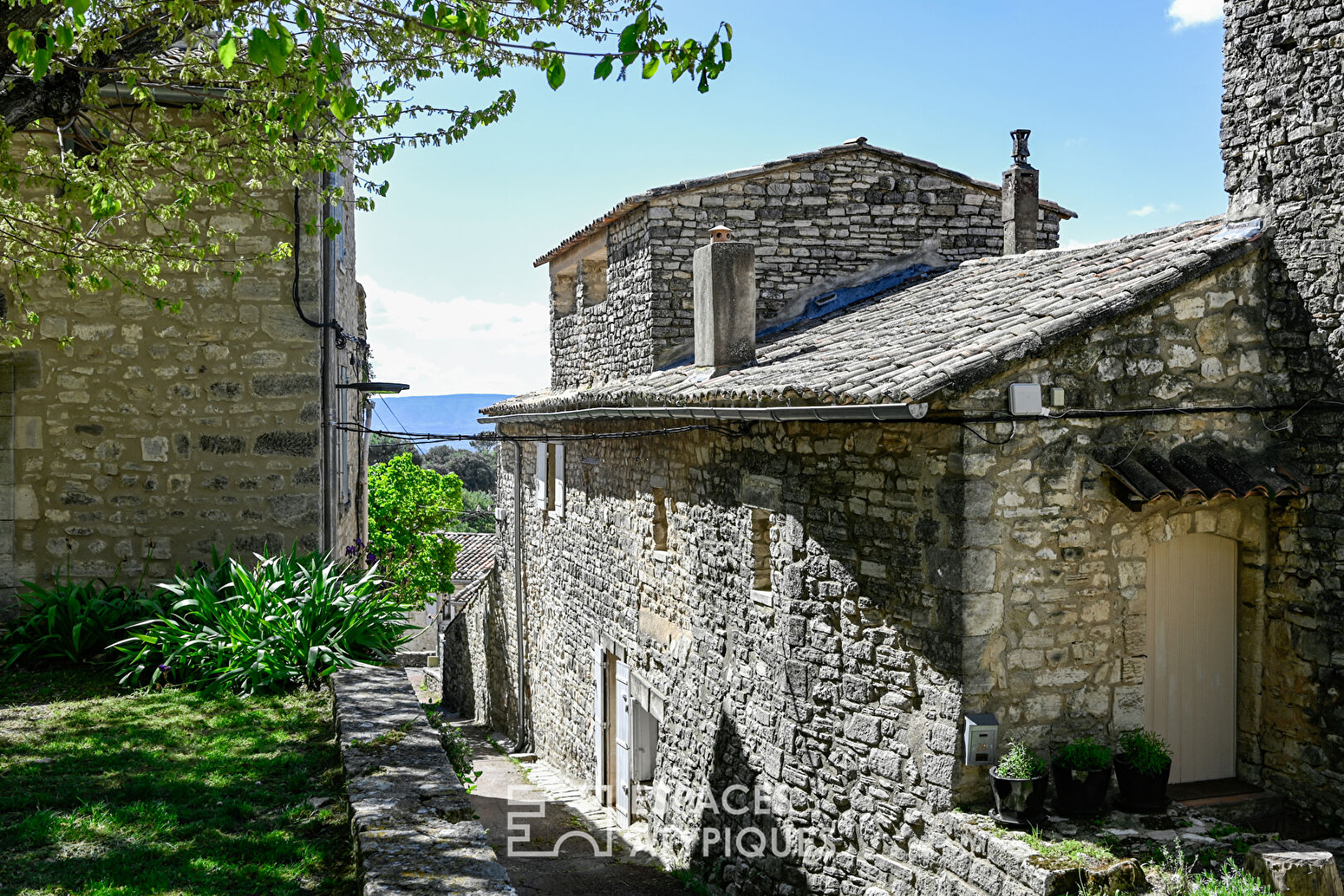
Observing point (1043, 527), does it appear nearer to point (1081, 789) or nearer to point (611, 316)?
point (1081, 789)

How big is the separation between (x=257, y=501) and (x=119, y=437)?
48.2 inches

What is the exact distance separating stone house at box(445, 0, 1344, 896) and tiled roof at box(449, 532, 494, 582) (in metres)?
16.1

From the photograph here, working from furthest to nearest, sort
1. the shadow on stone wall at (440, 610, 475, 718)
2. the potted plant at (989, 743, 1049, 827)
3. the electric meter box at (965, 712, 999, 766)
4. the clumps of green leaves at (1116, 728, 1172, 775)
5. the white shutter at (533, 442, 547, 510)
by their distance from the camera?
the shadow on stone wall at (440, 610, 475, 718) < the white shutter at (533, 442, 547, 510) < the clumps of green leaves at (1116, 728, 1172, 775) < the electric meter box at (965, 712, 999, 766) < the potted plant at (989, 743, 1049, 827)

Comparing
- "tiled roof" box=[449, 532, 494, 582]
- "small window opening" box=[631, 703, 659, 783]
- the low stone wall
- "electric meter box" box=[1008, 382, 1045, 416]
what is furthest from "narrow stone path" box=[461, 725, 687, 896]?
"tiled roof" box=[449, 532, 494, 582]

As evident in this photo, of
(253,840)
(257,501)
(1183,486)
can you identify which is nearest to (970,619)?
(1183,486)

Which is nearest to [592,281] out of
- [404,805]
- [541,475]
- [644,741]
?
[541,475]

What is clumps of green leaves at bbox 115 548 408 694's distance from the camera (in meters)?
6.80

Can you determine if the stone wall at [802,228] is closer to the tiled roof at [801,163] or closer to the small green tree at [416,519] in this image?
the tiled roof at [801,163]

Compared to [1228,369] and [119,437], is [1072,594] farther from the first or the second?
[119,437]

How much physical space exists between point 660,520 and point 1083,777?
16.1 ft

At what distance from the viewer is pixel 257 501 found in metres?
8.77

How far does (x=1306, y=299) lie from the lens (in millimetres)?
6539

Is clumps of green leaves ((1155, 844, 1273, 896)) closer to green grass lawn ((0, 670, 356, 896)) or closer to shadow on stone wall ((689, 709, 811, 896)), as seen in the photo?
shadow on stone wall ((689, 709, 811, 896))

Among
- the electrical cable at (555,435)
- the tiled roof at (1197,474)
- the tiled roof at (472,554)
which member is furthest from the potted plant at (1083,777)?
the tiled roof at (472,554)
